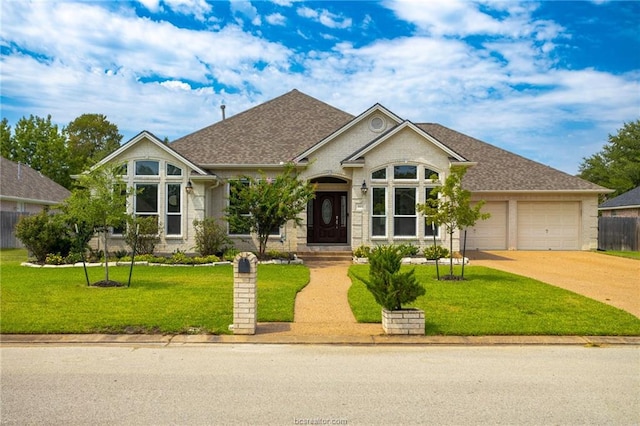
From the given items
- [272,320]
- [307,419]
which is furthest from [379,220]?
[307,419]

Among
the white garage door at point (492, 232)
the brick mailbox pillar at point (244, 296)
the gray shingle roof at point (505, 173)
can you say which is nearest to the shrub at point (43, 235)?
the brick mailbox pillar at point (244, 296)

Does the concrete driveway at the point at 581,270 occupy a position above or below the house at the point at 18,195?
below

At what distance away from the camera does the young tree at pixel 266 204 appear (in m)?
17.0

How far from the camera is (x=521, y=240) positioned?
23281mm

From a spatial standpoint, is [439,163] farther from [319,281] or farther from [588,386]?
[588,386]

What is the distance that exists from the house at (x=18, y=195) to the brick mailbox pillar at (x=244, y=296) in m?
19.6

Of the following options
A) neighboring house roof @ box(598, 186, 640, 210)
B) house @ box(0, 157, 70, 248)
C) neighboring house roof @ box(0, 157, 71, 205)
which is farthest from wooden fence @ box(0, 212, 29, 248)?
neighboring house roof @ box(598, 186, 640, 210)

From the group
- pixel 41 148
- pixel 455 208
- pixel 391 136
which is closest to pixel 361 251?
pixel 391 136

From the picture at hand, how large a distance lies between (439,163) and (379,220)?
10.2 ft

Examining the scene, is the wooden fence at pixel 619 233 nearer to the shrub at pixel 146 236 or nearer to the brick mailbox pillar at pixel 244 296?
the shrub at pixel 146 236

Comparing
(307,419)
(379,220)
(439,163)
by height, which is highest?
(439,163)

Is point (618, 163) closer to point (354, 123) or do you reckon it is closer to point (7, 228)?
point (354, 123)

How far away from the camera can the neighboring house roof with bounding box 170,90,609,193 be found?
20391mm

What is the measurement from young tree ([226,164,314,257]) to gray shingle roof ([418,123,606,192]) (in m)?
7.42
